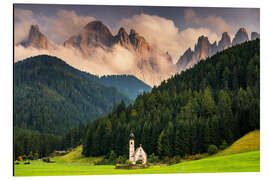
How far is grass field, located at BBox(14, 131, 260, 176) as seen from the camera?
63.3ft

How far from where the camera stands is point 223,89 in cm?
2431

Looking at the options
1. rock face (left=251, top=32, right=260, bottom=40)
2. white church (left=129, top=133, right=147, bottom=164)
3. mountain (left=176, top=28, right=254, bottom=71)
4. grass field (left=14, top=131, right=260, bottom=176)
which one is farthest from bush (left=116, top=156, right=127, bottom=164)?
rock face (left=251, top=32, right=260, bottom=40)

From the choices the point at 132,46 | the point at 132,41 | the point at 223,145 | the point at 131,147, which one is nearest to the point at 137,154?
the point at 131,147

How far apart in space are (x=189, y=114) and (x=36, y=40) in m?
9.94

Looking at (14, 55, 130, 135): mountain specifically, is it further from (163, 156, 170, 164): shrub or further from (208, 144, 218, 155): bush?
(208, 144, 218, 155): bush

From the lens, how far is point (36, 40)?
21.8m

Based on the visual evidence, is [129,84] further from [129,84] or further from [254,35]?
[254,35]

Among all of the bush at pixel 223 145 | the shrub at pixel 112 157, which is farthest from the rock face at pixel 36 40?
the bush at pixel 223 145

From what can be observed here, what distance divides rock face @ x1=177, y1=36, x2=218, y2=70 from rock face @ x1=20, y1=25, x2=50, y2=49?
8211mm

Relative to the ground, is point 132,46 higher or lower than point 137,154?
higher

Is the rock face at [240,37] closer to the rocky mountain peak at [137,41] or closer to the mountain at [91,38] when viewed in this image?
the rocky mountain peak at [137,41]

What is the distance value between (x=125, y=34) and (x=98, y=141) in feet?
21.5

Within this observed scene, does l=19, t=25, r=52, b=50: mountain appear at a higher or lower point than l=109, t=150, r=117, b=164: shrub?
higher

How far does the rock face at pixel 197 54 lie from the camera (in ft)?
75.8
